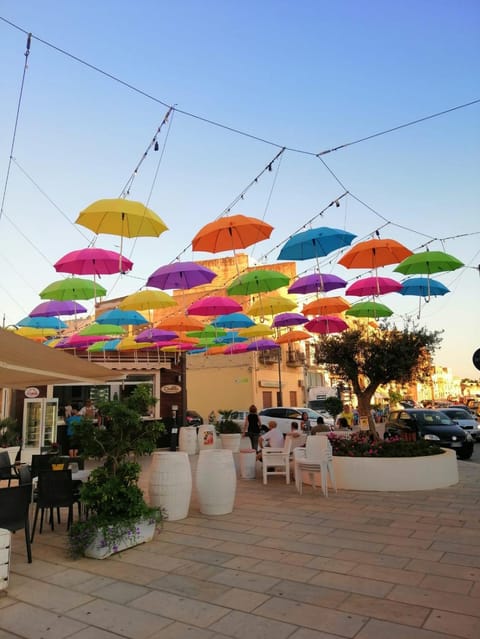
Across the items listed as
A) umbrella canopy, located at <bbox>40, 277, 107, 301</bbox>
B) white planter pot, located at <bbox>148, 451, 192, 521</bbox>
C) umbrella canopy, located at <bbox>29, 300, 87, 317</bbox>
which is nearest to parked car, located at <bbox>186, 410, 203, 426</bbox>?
umbrella canopy, located at <bbox>29, 300, 87, 317</bbox>

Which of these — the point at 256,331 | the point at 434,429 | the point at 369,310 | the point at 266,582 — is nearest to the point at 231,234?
the point at 369,310

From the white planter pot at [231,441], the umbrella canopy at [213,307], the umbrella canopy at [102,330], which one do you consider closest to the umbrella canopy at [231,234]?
the umbrella canopy at [213,307]

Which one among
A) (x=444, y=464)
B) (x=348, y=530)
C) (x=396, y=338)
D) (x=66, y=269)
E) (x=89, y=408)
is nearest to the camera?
(x=348, y=530)

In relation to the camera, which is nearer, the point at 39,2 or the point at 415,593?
the point at 415,593

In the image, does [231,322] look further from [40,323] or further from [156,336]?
[40,323]

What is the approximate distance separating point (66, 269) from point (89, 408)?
6461 millimetres

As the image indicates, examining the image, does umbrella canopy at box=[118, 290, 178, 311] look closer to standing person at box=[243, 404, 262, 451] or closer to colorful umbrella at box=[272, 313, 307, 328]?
standing person at box=[243, 404, 262, 451]

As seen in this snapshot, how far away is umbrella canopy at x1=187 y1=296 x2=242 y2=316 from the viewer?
1399 centimetres

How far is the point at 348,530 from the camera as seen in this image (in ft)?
20.1

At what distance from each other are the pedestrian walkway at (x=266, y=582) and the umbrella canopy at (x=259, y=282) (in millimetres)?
6545

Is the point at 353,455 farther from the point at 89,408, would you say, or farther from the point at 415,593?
the point at 89,408

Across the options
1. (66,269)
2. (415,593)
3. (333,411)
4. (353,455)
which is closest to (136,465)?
(415,593)

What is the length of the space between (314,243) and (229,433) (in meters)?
9.87

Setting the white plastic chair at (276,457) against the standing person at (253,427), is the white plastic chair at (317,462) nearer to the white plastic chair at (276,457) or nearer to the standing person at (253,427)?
the white plastic chair at (276,457)
